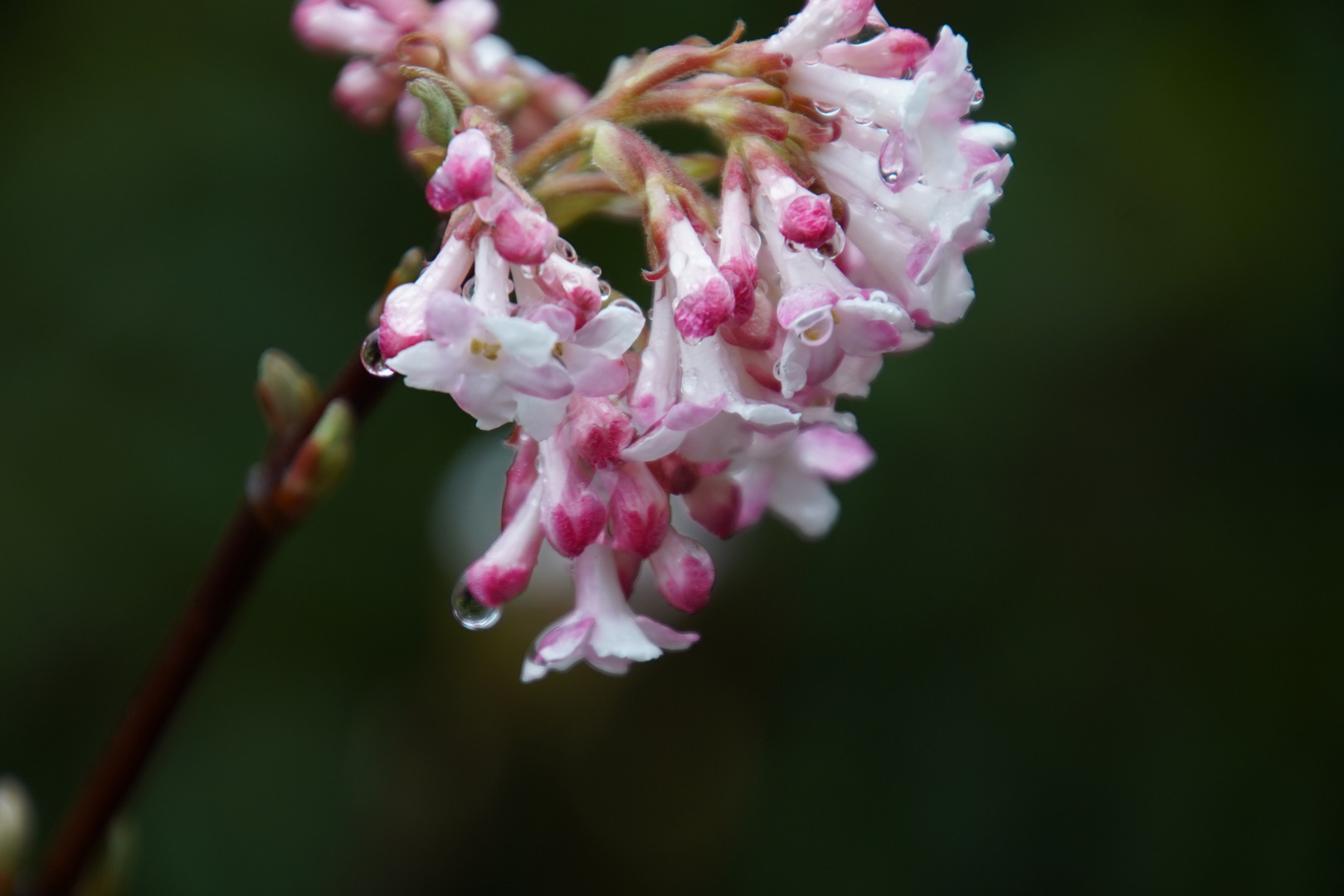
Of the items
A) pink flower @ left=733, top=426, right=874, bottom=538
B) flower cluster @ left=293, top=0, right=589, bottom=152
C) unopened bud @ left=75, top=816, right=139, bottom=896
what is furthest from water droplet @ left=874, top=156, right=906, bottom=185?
unopened bud @ left=75, top=816, right=139, bottom=896

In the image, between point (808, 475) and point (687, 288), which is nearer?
point (687, 288)

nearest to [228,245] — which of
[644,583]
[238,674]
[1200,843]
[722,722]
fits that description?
[238,674]

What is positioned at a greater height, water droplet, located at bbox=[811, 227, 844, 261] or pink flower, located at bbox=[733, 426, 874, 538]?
water droplet, located at bbox=[811, 227, 844, 261]

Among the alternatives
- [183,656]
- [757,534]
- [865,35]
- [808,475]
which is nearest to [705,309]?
[808,475]

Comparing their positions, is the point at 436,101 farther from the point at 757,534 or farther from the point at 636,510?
the point at 757,534

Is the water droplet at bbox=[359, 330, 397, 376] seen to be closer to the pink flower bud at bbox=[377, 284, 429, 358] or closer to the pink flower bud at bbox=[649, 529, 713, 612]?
the pink flower bud at bbox=[377, 284, 429, 358]
